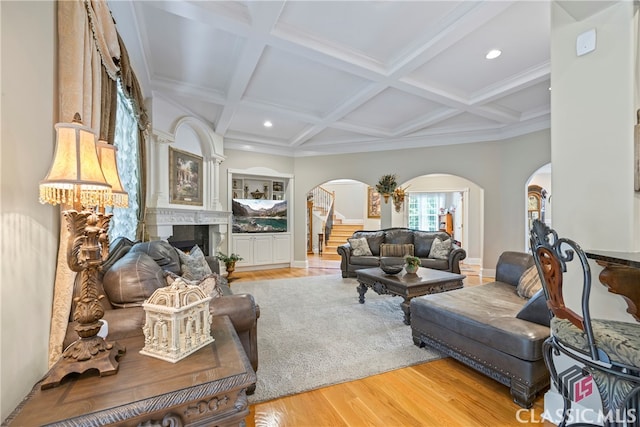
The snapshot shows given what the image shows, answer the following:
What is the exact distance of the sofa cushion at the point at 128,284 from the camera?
1721 millimetres

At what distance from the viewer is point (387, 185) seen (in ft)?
20.8

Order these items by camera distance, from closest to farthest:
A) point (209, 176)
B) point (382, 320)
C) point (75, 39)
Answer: point (75, 39) < point (382, 320) < point (209, 176)

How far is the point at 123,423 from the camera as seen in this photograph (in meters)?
0.89

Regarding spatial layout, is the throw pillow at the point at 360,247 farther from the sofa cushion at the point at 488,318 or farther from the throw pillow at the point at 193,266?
the throw pillow at the point at 193,266

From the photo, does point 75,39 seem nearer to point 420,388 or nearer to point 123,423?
point 123,423

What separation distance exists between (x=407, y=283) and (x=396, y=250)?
2335 mm

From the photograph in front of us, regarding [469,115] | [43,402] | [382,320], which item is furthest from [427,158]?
[43,402]

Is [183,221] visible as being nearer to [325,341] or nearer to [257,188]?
[257,188]

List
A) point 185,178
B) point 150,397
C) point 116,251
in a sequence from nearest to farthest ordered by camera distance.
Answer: point 150,397 → point 116,251 → point 185,178

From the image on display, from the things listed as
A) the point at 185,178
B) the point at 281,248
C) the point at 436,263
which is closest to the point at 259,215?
the point at 281,248

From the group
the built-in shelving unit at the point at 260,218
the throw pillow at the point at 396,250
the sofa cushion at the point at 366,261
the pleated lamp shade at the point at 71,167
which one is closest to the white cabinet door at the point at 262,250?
the built-in shelving unit at the point at 260,218

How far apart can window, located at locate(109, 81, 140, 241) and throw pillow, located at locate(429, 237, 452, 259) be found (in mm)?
4921

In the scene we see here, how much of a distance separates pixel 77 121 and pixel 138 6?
78.0 inches

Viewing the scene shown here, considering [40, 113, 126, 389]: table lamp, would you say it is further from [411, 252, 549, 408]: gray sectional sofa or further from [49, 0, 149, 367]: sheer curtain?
[411, 252, 549, 408]: gray sectional sofa
